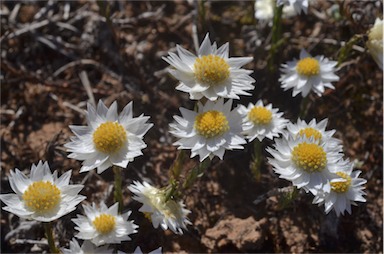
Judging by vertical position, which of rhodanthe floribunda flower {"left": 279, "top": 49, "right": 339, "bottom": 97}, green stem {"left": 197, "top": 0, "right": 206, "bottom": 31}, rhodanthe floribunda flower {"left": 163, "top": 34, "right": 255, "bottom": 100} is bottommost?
rhodanthe floribunda flower {"left": 163, "top": 34, "right": 255, "bottom": 100}

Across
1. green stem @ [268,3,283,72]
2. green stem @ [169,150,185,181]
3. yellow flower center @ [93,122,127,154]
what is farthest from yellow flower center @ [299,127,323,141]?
yellow flower center @ [93,122,127,154]

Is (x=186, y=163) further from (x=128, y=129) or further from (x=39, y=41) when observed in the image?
(x=39, y=41)

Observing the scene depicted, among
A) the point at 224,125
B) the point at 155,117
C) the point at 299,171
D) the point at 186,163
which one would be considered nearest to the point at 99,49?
the point at 155,117

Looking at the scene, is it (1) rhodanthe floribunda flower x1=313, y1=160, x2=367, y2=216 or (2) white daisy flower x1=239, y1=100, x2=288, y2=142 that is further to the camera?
(2) white daisy flower x1=239, y1=100, x2=288, y2=142

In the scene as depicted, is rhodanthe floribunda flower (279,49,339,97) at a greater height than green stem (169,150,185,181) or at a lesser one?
greater

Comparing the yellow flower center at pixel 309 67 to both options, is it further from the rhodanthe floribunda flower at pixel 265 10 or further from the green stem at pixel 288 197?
the green stem at pixel 288 197

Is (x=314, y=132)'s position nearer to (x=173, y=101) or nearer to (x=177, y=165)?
(x=177, y=165)

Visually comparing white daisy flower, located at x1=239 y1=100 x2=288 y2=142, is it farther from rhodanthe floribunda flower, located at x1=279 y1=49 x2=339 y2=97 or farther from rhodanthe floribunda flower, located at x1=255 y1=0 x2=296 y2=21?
rhodanthe floribunda flower, located at x1=255 y1=0 x2=296 y2=21
